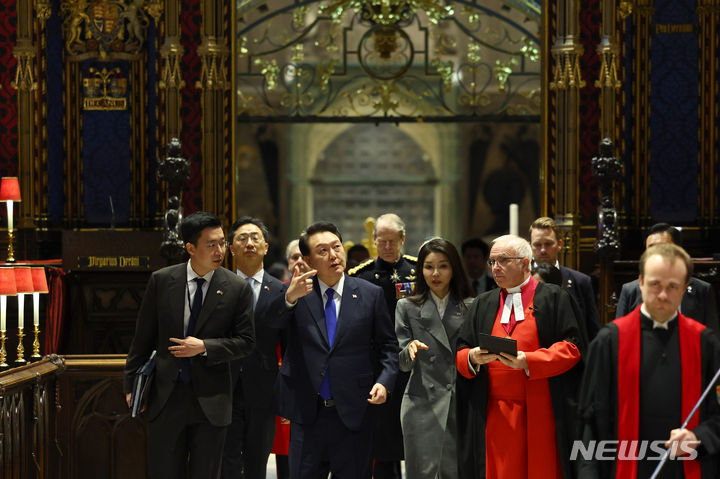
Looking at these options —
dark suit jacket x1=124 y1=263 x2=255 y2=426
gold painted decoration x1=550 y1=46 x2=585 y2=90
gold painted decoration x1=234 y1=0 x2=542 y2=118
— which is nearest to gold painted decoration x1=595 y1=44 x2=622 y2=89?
gold painted decoration x1=550 y1=46 x2=585 y2=90

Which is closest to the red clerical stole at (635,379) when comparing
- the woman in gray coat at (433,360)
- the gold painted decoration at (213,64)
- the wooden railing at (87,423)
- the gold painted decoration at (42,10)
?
the woman in gray coat at (433,360)

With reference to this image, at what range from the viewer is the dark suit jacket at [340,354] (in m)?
5.19

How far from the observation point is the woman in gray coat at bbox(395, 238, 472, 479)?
18.3 ft

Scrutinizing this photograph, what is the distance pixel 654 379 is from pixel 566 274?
2411mm

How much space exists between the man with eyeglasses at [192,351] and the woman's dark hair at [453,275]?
996 millimetres

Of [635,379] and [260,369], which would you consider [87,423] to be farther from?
[635,379]

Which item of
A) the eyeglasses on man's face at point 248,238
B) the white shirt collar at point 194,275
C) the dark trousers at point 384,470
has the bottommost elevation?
the dark trousers at point 384,470

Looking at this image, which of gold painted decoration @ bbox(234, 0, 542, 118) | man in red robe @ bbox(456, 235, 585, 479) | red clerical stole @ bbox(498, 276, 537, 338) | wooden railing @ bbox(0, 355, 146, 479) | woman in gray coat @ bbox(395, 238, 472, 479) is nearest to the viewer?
man in red robe @ bbox(456, 235, 585, 479)

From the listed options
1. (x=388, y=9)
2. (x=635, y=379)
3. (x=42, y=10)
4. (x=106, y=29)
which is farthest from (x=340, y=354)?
(x=388, y=9)

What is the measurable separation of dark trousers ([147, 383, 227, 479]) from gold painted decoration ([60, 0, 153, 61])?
6.67 metres

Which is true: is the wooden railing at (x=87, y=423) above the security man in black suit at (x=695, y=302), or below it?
below

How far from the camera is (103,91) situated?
11.0 metres

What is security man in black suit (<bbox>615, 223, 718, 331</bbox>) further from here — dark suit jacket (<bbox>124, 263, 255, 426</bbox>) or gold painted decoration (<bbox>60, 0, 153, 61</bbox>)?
gold painted decoration (<bbox>60, 0, 153, 61</bbox>)

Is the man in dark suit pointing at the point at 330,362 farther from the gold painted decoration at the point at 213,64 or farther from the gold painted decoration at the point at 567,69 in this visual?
the gold painted decoration at the point at 567,69
